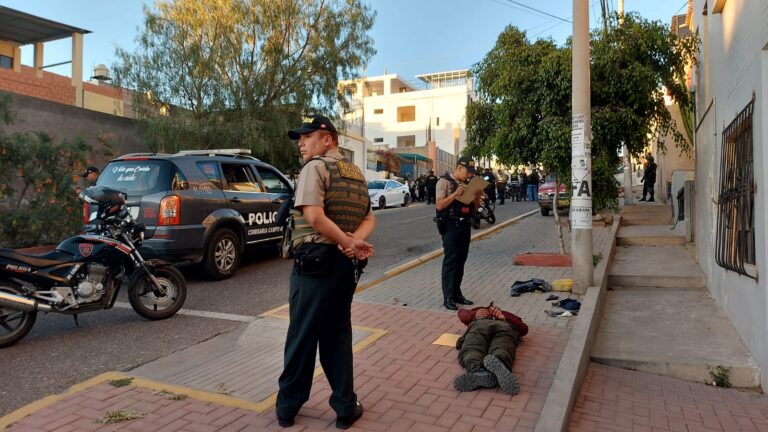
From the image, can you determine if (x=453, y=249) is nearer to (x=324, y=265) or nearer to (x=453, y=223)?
(x=453, y=223)

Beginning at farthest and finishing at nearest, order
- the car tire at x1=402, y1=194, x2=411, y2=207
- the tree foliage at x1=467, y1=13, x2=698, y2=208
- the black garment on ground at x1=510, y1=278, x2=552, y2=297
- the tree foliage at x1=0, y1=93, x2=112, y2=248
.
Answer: the car tire at x1=402, y1=194, x2=411, y2=207, the tree foliage at x1=0, y1=93, x2=112, y2=248, the tree foliage at x1=467, y1=13, x2=698, y2=208, the black garment on ground at x1=510, y1=278, x2=552, y2=297

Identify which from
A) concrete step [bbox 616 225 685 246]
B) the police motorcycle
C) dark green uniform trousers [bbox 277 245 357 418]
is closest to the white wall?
concrete step [bbox 616 225 685 246]

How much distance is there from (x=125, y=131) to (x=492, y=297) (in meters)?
14.3

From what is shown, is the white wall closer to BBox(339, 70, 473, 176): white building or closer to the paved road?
BBox(339, 70, 473, 176): white building

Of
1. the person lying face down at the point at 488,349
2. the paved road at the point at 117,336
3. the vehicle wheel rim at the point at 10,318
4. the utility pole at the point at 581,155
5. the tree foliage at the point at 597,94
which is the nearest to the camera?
the person lying face down at the point at 488,349

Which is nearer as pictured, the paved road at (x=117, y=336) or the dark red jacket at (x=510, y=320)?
the paved road at (x=117, y=336)

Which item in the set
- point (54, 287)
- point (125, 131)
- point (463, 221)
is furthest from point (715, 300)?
point (125, 131)

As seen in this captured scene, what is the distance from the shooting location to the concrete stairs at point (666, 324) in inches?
188

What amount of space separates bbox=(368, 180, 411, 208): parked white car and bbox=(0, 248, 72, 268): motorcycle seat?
19785 millimetres

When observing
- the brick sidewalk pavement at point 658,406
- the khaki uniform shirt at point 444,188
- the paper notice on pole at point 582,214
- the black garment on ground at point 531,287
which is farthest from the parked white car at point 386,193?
the brick sidewalk pavement at point 658,406

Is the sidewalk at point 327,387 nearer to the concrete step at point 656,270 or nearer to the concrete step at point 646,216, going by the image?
the concrete step at point 656,270

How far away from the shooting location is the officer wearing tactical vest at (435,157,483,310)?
6148 mm

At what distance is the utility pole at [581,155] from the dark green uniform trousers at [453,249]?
146 cm

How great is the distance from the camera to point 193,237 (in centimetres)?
725
